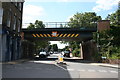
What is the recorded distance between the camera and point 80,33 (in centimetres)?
3584

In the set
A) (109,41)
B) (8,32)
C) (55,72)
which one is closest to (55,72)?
(55,72)

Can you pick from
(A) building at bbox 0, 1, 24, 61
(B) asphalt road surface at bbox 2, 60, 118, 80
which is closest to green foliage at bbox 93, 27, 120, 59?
(B) asphalt road surface at bbox 2, 60, 118, 80

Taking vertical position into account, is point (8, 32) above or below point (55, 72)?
above

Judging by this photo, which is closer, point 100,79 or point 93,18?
point 100,79

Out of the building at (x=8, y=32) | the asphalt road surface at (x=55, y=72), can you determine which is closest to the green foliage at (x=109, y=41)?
the asphalt road surface at (x=55, y=72)

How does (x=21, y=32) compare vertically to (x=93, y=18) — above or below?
below

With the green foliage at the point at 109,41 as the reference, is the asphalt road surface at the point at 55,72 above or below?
below

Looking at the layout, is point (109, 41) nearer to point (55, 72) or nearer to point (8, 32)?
point (8, 32)

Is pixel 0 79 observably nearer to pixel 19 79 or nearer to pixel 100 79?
pixel 19 79

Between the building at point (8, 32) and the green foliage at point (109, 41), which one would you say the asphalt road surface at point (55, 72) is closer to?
the building at point (8, 32)

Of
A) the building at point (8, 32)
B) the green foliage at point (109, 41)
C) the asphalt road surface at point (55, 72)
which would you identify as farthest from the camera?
the green foliage at point (109, 41)

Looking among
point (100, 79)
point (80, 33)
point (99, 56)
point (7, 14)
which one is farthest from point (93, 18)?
point (100, 79)

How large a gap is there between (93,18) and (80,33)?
4589 cm

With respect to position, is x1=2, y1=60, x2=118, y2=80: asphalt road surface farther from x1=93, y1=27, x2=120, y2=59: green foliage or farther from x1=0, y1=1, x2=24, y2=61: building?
x1=93, y1=27, x2=120, y2=59: green foliage
